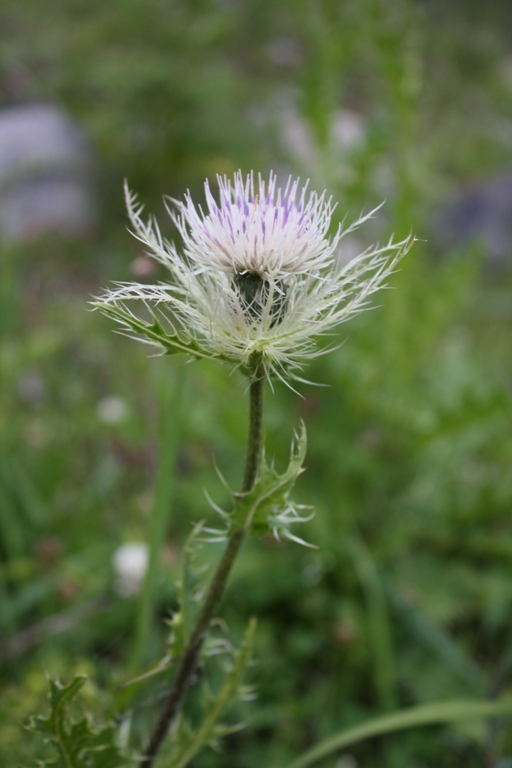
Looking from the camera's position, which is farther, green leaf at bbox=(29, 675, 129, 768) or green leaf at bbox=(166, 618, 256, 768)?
green leaf at bbox=(166, 618, 256, 768)

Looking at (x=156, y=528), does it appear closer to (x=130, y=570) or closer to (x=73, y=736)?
(x=73, y=736)

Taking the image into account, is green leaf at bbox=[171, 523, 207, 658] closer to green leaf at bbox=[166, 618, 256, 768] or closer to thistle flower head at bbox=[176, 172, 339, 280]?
green leaf at bbox=[166, 618, 256, 768]

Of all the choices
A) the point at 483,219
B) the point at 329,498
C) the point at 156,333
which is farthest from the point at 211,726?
the point at 483,219

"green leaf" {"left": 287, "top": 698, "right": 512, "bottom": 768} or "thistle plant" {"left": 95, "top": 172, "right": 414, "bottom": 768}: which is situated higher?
"thistle plant" {"left": 95, "top": 172, "right": 414, "bottom": 768}

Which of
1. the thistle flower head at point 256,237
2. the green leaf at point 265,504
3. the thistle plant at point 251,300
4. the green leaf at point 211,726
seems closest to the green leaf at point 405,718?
the green leaf at point 211,726

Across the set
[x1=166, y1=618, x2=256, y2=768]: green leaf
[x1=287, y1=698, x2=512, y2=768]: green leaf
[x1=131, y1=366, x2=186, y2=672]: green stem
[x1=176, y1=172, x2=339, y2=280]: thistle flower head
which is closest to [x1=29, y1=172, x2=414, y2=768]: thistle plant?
[x1=176, y1=172, x2=339, y2=280]: thistle flower head

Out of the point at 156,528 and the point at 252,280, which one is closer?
the point at 252,280

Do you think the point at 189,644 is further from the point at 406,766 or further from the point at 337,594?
the point at 337,594

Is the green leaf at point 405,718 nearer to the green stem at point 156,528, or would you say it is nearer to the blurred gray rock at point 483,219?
the green stem at point 156,528
